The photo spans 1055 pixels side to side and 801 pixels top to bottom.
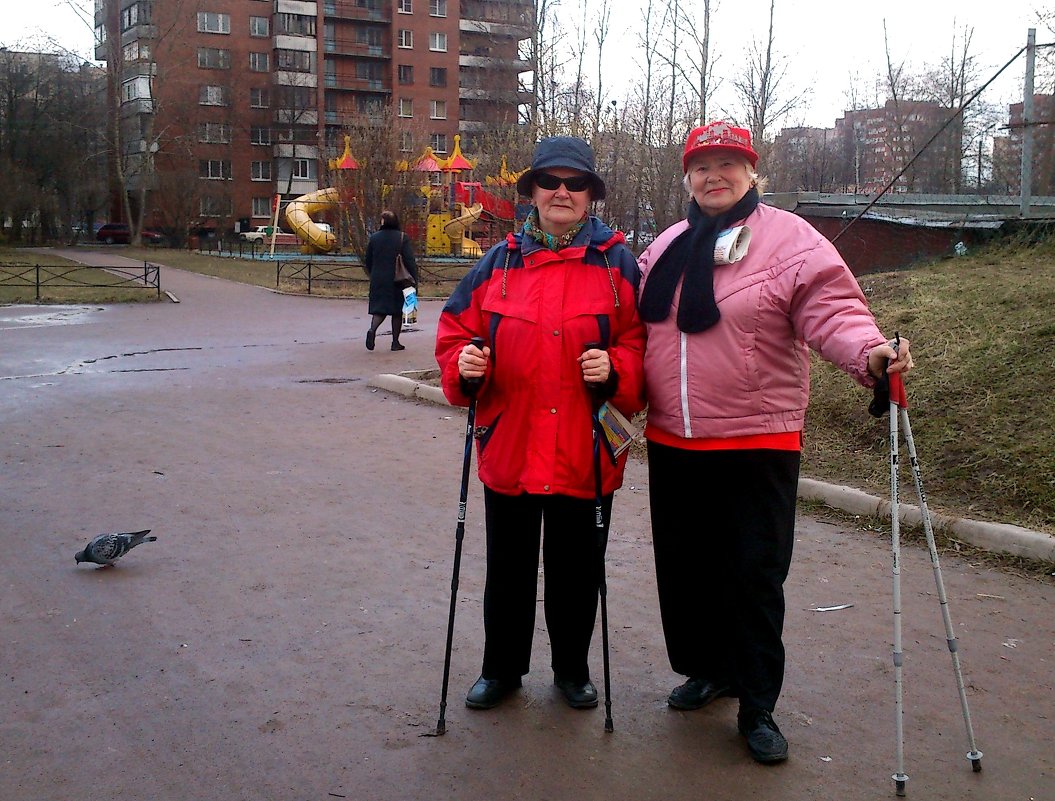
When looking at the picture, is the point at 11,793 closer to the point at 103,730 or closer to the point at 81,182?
the point at 103,730

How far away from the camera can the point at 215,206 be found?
6638cm

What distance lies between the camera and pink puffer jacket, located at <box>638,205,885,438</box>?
3.68 m

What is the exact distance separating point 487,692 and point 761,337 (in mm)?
1694

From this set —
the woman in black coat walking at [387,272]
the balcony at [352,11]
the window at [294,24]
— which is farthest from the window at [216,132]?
the woman in black coat walking at [387,272]

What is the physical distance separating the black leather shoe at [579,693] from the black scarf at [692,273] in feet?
4.66

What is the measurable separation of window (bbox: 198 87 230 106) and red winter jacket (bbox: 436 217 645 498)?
76142 millimetres

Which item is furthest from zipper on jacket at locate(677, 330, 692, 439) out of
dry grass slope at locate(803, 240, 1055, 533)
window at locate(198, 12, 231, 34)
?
window at locate(198, 12, 231, 34)

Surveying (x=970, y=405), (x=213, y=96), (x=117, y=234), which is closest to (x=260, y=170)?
(x=213, y=96)

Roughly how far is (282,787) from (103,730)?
0.84 metres

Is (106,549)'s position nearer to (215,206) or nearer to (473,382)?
(473,382)

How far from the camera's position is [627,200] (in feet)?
98.7

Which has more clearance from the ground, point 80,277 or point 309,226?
point 309,226

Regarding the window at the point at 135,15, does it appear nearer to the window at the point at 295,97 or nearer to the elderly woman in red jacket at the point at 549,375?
the window at the point at 295,97

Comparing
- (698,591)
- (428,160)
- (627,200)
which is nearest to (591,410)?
(698,591)
